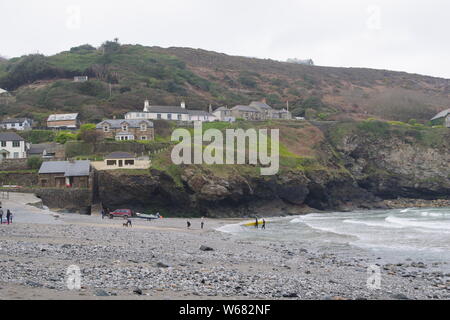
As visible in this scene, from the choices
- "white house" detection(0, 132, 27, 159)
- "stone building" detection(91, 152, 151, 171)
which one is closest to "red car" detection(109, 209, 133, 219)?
"stone building" detection(91, 152, 151, 171)

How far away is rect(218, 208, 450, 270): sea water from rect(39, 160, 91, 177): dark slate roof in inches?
771

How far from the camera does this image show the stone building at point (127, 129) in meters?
71.6

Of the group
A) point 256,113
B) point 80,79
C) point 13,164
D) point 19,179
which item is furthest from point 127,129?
point 80,79

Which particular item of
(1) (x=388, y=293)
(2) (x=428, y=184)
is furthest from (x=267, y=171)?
(1) (x=388, y=293)

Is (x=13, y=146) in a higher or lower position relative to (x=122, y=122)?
lower

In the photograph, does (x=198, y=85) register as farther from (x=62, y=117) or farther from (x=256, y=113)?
(x=62, y=117)

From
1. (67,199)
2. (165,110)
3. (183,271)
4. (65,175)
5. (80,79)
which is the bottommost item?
(67,199)

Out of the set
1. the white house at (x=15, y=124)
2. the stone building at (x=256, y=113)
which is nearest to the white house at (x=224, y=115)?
the stone building at (x=256, y=113)

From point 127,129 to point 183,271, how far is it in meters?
57.4

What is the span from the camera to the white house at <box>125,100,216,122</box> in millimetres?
82812

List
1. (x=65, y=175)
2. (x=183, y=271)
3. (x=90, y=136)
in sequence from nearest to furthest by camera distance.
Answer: (x=183, y=271) → (x=65, y=175) → (x=90, y=136)

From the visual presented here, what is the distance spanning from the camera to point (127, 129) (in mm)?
73000

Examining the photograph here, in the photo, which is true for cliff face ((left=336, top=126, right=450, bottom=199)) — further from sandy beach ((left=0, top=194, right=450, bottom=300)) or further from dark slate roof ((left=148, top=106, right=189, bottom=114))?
sandy beach ((left=0, top=194, right=450, bottom=300))

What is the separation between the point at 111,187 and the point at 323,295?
41.9 m
